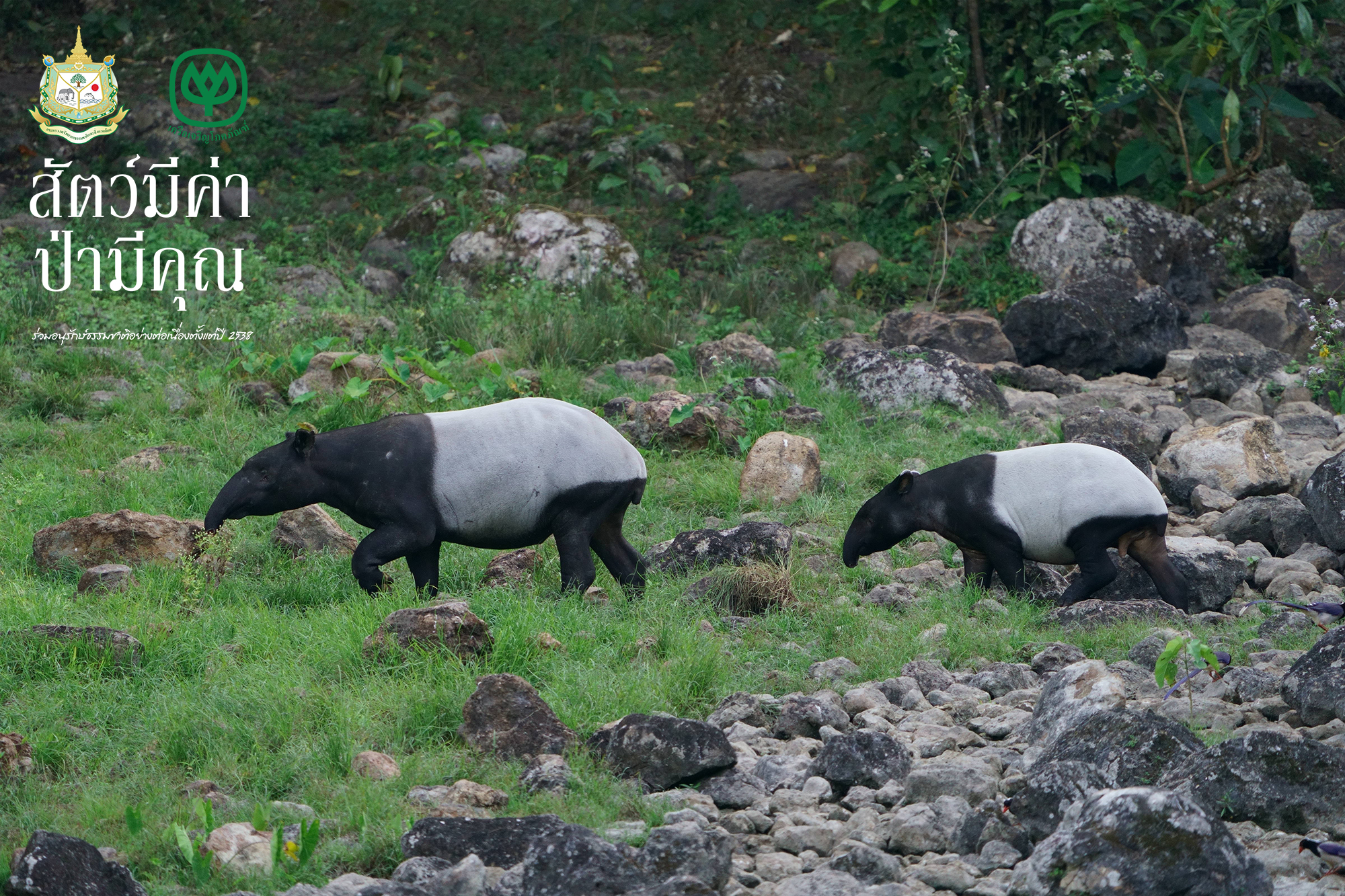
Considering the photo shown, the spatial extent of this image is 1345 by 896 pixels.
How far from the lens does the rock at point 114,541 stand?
25.7ft

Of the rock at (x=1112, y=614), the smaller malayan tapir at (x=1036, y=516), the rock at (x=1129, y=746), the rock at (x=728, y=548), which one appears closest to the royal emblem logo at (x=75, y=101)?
the rock at (x=728, y=548)

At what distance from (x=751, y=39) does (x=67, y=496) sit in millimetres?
12762

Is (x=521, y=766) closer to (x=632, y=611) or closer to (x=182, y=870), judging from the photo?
(x=182, y=870)

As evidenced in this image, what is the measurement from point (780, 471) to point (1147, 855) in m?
5.81

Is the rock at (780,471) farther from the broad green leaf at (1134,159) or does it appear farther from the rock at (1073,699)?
the broad green leaf at (1134,159)

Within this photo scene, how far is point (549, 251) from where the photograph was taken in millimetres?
14883

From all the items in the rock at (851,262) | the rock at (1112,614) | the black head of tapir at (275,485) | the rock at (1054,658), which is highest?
the rock at (851,262)

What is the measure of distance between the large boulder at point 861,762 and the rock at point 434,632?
1.79m

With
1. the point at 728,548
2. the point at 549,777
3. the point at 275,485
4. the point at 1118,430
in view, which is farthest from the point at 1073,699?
the point at 1118,430

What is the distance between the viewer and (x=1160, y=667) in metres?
4.93

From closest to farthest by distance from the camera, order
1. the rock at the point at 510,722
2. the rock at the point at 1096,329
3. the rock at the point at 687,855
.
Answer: the rock at the point at 687,855 < the rock at the point at 510,722 < the rock at the point at 1096,329

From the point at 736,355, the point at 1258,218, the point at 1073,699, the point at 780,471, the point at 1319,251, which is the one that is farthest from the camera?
the point at 1258,218

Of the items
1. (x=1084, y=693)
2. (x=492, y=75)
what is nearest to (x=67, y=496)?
(x=1084, y=693)

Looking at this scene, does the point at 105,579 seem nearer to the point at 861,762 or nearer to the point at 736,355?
the point at 861,762
